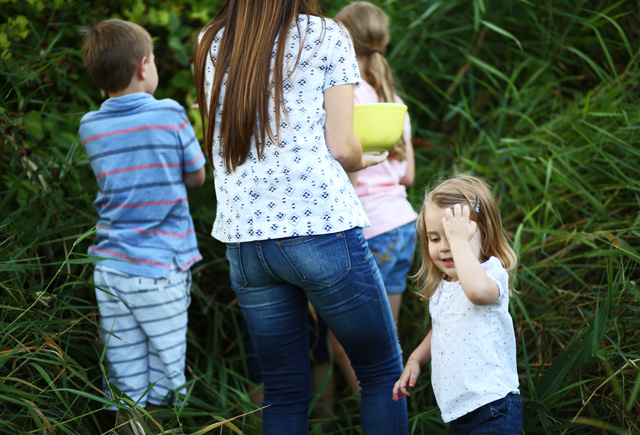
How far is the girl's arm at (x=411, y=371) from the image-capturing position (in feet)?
5.26

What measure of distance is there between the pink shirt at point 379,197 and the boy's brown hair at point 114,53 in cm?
84

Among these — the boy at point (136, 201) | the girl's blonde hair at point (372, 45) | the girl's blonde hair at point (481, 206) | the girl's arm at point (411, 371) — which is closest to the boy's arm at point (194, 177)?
the boy at point (136, 201)

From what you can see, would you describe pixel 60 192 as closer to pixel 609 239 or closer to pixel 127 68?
pixel 127 68

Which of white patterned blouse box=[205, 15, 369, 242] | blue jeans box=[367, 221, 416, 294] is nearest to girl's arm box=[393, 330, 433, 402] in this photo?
white patterned blouse box=[205, 15, 369, 242]

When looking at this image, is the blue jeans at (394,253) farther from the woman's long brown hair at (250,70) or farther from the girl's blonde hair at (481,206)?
the woman's long brown hair at (250,70)

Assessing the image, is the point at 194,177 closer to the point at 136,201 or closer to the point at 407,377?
the point at 136,201

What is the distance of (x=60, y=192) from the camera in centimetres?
233

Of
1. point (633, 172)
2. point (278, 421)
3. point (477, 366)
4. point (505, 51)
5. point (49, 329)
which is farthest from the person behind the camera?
point (505, 51)

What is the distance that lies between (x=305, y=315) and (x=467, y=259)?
591 mm

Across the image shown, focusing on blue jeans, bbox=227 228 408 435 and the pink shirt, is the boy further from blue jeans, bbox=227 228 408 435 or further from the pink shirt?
the pink shirt

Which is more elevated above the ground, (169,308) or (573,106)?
(573,106)

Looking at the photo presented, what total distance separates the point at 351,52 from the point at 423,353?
861 millimetres

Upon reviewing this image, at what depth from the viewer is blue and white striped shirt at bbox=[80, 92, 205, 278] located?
201 centimetres

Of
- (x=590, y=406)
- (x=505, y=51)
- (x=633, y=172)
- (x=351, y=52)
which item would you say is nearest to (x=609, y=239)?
(x=633, y=172)
